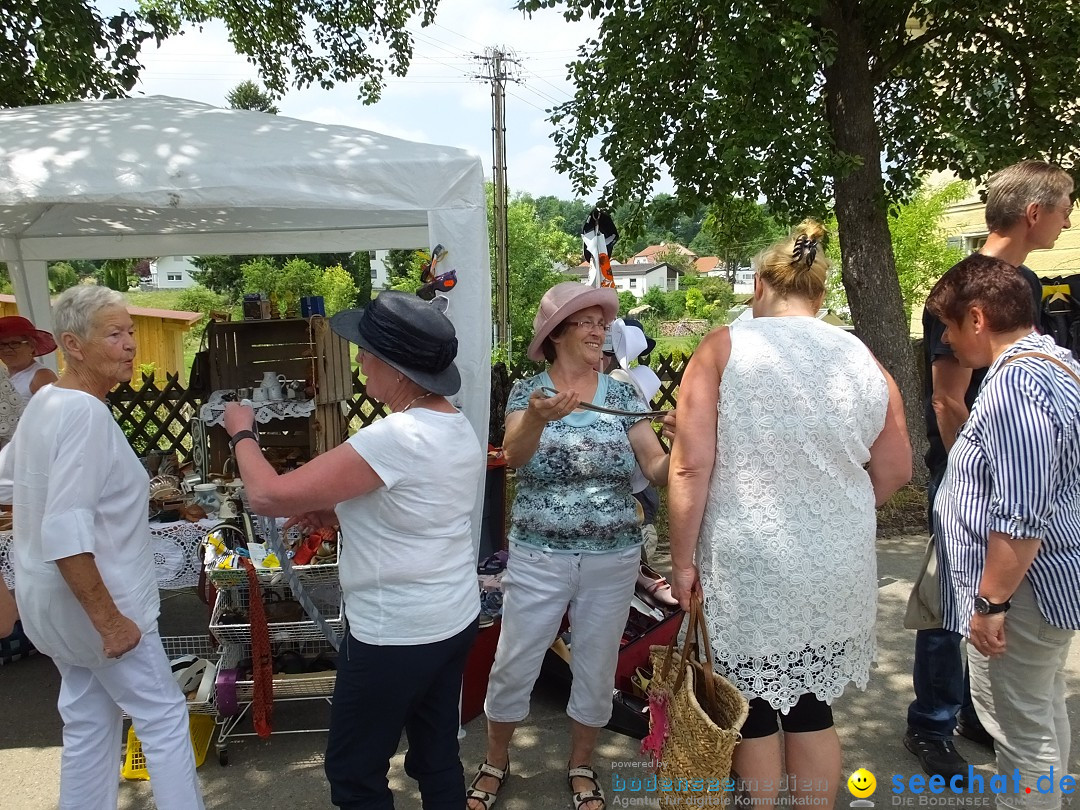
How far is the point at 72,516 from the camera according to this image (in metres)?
1.90

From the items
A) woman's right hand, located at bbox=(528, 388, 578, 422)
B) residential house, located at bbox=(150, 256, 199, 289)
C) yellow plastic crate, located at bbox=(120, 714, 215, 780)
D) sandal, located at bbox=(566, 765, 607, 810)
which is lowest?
sandal, located at bbox=(566, 765, 607, 810)

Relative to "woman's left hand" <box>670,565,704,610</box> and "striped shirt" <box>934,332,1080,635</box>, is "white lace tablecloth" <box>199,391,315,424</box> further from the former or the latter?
"striped shirt" <box>934,332,1080,635</box>

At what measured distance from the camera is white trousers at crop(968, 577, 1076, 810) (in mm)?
1927

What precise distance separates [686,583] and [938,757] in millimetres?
1399

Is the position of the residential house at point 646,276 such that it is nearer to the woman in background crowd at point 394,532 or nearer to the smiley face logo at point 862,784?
the smiley face logo at point 862,784

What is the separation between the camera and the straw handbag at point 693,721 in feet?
6.04

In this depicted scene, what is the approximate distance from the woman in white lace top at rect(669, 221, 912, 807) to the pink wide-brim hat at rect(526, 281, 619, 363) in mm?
542

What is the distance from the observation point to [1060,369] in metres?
1.79

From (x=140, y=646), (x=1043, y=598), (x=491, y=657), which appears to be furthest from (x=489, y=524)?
(x=1043, y=598)

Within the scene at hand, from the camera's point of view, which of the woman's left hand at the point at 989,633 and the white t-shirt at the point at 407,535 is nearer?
the white t-shirt at the point at 407,535

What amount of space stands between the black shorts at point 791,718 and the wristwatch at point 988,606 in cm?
44

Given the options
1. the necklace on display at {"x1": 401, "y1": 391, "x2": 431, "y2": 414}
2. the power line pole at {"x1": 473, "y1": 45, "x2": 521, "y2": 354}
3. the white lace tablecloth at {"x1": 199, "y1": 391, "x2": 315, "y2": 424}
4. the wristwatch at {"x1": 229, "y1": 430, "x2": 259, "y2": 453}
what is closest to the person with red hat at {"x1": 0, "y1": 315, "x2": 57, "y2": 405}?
the white lace tablecloth at {"x1": 199, "y1": 391, "x2": 315, "y2": 424}

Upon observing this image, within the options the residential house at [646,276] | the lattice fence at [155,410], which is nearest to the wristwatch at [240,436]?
the lattice fence at [155,410]

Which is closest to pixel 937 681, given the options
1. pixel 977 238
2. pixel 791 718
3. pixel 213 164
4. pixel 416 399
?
pixel 791 718
